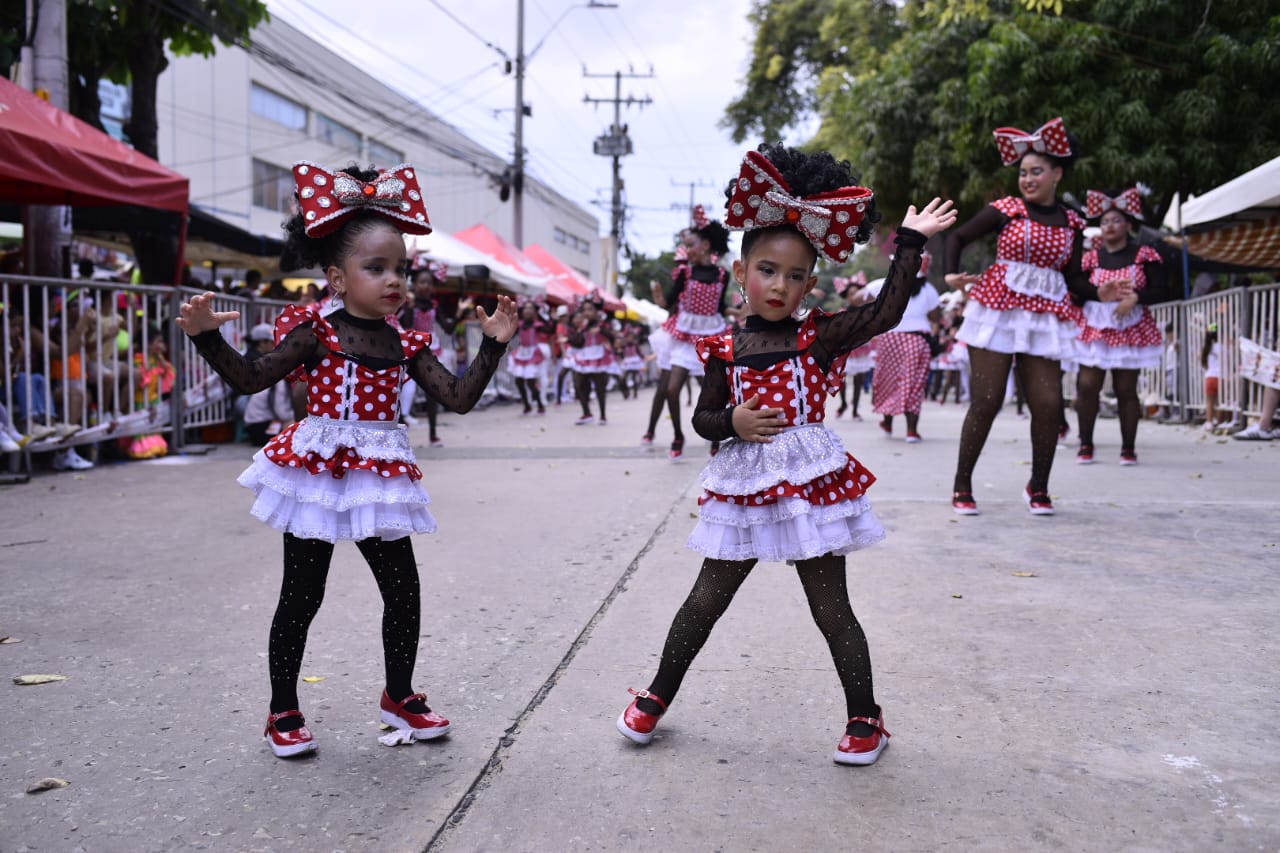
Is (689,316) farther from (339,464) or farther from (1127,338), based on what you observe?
(339,464)

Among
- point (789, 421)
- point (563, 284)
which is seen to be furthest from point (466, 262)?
point (789, 421)

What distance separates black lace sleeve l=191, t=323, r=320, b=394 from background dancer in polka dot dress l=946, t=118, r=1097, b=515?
387 cm

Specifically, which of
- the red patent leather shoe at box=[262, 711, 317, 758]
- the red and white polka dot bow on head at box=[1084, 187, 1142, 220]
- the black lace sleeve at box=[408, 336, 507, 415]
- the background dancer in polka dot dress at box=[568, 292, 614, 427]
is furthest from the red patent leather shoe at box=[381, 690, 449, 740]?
the background dancer in polka dot dress at box=[568, 292, 614, 427]

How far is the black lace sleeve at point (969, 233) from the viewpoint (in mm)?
5816

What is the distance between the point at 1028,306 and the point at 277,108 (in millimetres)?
30214

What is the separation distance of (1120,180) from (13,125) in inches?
504

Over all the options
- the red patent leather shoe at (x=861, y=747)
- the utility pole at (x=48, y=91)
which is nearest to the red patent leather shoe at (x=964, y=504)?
the red patent leather shoe at (x=861, y=747)

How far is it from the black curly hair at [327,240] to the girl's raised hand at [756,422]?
109 cm

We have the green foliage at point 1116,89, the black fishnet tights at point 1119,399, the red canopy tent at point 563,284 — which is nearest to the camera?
the black fishnet tights at point 1119,399

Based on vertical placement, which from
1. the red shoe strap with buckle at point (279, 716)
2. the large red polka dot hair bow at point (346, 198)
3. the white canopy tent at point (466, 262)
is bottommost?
the red shoe strap with buckle at point (279, 716)

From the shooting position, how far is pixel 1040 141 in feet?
18.9

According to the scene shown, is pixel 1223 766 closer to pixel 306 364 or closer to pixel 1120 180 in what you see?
pixel 306 364

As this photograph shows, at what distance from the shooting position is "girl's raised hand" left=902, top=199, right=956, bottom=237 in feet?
9.18

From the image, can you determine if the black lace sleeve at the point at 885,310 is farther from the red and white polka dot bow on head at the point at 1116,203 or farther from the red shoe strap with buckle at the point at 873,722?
the red and white polka dot bow on head at the point at 1116,203
